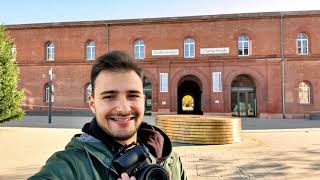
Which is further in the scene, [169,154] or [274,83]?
[274,83]

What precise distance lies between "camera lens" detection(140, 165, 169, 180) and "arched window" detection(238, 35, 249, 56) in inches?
1243

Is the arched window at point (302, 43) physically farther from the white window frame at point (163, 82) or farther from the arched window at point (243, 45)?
the white window frame at point (163, 82)

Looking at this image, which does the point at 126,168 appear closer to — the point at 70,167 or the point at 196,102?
the point at 70,167

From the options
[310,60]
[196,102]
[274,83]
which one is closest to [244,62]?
[274,83]

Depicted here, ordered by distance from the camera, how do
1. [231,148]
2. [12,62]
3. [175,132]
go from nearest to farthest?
1. [231,148]
2. [175,132]
3. [12,62]

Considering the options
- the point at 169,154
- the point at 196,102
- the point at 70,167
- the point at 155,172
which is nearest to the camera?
the point at 155,172

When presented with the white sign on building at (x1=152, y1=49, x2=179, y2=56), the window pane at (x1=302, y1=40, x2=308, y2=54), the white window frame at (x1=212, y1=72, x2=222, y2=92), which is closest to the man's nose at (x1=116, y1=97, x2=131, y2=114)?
the white window frame at (x1=212, y1=72, x2=222, y2=92)

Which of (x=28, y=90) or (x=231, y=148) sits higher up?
(x=28, y=90)

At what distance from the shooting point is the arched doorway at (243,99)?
32.2m

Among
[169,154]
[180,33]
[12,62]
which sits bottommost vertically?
[169,154]

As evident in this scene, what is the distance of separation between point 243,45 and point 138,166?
31.8m

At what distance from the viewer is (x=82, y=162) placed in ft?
5.11

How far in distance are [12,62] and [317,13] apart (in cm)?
2413

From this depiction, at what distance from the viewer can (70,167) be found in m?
1.53
